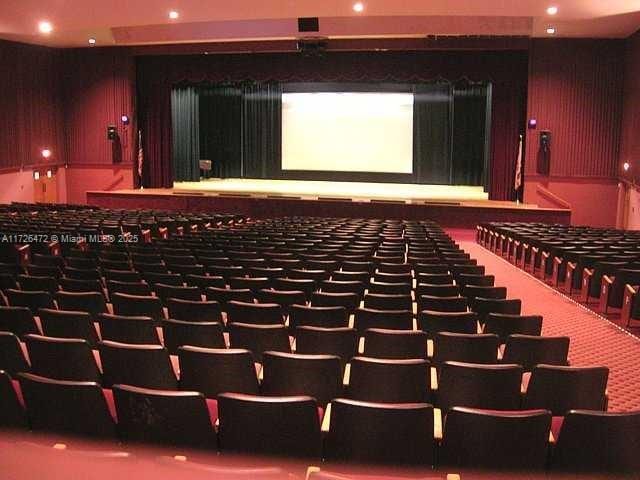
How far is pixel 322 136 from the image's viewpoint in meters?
24.4

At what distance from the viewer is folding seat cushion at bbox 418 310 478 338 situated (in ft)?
15.9

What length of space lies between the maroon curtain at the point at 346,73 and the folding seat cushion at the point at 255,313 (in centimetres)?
1547

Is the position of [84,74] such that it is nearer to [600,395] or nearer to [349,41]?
[349,41]

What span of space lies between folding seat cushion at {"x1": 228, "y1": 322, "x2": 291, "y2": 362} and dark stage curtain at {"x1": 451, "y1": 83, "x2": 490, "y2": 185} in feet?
65.1

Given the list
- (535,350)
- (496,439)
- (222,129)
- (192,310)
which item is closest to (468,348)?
(535,350)

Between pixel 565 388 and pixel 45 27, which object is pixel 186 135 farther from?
pixel 565 388

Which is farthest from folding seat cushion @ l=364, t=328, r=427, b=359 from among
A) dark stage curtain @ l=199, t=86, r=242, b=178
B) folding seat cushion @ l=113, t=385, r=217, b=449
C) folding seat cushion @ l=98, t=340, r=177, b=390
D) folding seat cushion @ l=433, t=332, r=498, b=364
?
dark stage curtain @ l=199, t=86, r=242, b=178

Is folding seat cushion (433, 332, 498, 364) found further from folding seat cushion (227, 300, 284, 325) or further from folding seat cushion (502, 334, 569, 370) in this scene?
folding seat cushion (227, 300, 284, 325)

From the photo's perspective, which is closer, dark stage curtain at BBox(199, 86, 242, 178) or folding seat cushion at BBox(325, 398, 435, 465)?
folding seat cushion at BBox(325, 398, 435, 465)

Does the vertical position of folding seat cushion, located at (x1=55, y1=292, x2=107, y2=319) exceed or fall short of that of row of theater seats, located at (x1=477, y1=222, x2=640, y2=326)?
it exceeds it

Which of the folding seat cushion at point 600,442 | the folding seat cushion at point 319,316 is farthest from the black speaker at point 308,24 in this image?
the folding seat cushion at point 600,442

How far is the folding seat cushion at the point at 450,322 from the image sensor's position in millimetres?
4844

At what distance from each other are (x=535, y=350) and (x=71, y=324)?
307 cm

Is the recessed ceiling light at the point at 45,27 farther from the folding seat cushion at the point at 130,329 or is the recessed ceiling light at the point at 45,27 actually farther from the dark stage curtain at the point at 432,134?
the folding seat cushion at the point at 130,329
